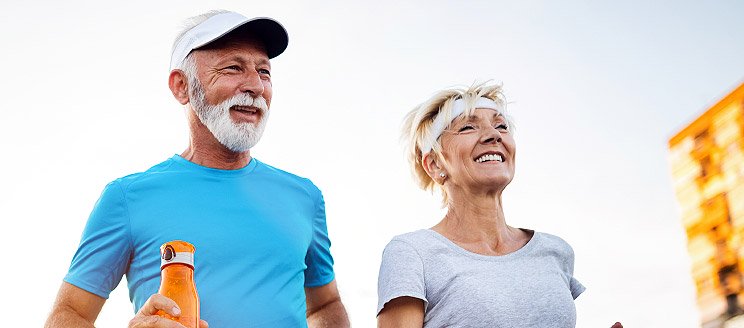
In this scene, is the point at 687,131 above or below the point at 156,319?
above

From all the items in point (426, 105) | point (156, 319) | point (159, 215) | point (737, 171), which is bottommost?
point (156, 319)

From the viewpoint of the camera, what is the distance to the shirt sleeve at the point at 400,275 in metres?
2.85

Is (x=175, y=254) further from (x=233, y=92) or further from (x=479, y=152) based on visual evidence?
(x=479, y=152)

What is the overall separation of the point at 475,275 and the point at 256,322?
852mm

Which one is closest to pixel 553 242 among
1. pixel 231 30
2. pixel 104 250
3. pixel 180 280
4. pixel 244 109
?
pixel 244 109

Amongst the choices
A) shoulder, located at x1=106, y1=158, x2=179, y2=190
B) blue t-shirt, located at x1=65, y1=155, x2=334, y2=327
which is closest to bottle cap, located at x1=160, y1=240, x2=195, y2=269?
blue t-shirt, located at x1=65, y1=155, x2=334, y2=327

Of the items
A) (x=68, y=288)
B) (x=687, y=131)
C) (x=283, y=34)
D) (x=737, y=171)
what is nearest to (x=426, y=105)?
(x=283, y=34)

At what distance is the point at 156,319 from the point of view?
1.59m

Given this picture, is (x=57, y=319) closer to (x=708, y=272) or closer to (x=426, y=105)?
(x=426, y=105)

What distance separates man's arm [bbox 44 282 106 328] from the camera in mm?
2418

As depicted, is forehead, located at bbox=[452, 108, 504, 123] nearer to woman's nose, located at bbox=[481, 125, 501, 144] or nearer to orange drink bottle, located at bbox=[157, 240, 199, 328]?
woman's nose, located at bbox=[481, 125, 501, 144]

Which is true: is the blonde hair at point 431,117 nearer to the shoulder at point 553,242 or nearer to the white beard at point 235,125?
the shoulder at point 553,242

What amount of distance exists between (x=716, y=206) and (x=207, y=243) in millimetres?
16670

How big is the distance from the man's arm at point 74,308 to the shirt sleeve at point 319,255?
773mm
